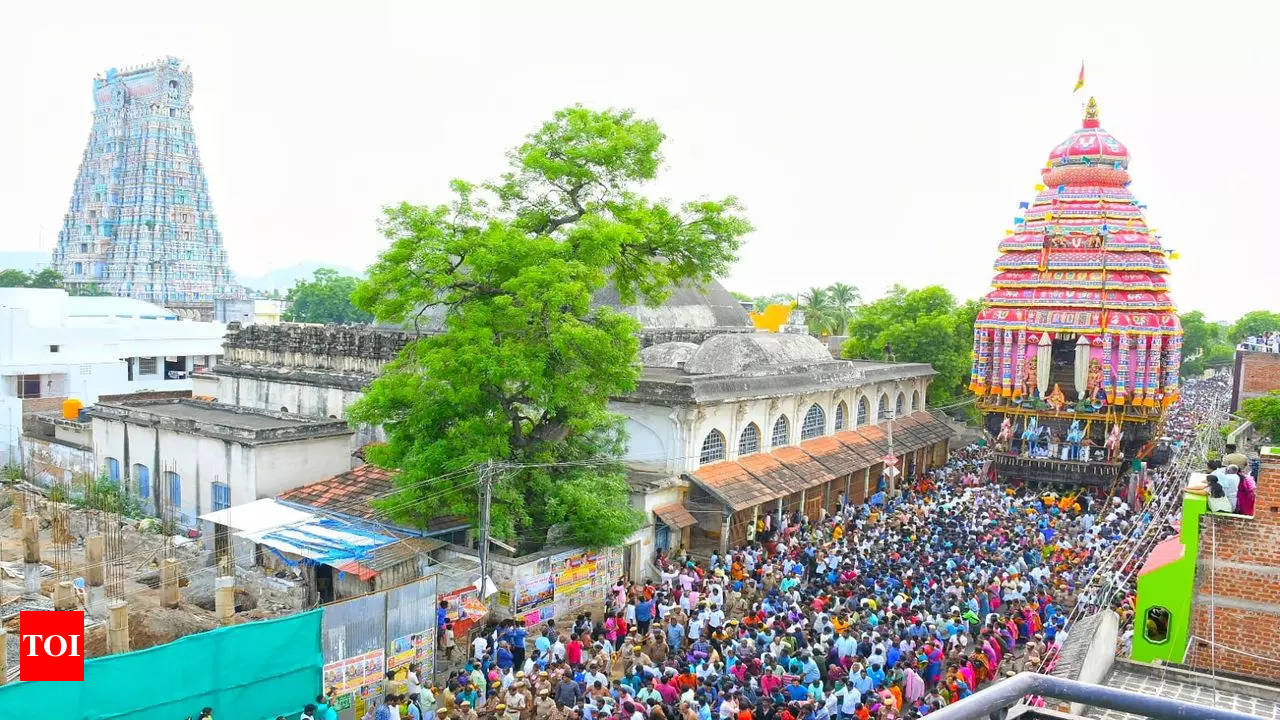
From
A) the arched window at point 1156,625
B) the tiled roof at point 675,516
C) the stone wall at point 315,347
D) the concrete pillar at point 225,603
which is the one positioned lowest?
the concrete pillar at point 225,603

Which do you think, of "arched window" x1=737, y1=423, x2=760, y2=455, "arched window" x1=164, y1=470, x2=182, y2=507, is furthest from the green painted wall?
"arched window" x1=164, y1=470, x2=182, y2=507

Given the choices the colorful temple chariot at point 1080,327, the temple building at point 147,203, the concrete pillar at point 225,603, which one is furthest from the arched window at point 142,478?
the temple building at point 147,203

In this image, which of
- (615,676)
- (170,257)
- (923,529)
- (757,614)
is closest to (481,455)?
(615,676)

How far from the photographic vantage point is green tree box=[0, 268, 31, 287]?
3098 inches

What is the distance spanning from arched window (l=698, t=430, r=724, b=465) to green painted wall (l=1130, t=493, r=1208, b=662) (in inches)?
484

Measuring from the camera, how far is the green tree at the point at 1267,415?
90.9 feet

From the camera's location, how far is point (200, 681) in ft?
40.1

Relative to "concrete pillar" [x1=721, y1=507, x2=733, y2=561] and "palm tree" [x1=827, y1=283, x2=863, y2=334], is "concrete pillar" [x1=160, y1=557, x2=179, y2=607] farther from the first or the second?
"palm tree" [x1=827, y1=283, x2=863, y2=334]

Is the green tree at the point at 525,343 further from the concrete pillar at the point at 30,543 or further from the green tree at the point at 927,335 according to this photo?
the green tree at the point at 927,335

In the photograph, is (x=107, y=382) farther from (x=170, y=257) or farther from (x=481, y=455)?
(x=170, y=257)

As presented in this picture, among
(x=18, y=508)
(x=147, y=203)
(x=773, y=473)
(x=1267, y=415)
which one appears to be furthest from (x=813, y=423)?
(x=147, y=203)

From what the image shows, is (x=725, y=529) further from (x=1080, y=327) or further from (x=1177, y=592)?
(x=1080, y=327)

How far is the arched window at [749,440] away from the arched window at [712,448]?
0.75m

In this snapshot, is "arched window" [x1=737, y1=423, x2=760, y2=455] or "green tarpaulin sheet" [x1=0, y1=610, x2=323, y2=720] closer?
"green tarpaulin sheet" [x1=0, y1=610, x2=323, y2=720]
